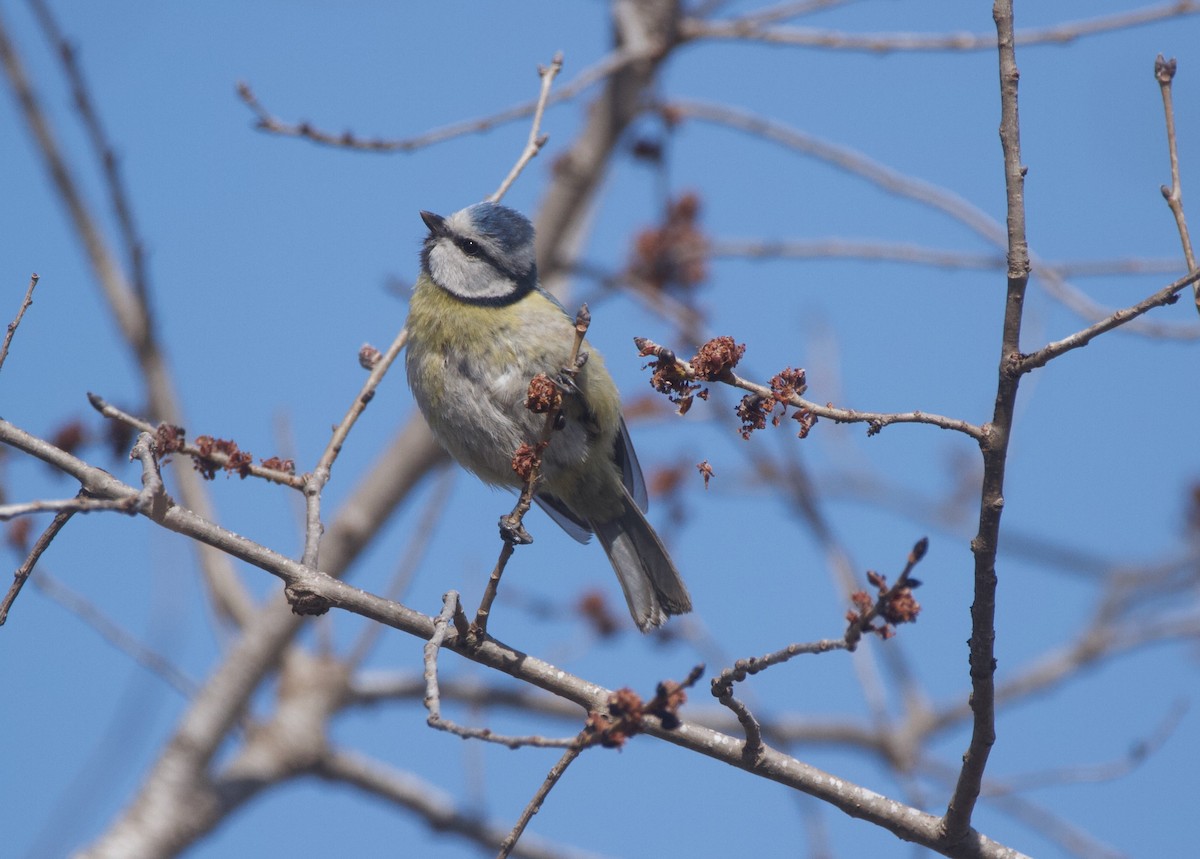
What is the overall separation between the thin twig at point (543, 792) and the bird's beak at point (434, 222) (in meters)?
3.06

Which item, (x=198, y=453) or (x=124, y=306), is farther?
(x=124, y=306)

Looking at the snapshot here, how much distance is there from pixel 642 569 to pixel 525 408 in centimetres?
78

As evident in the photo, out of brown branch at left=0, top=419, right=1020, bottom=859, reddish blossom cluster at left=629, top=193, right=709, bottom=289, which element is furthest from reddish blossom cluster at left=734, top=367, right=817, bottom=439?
reddish blossom cluster at left=629, top=193, right=709, bottom=289

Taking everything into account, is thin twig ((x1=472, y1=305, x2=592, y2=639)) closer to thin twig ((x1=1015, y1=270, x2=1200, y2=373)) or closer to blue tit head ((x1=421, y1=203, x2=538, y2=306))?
thin twig ((x1=1015, y1=270, x2=1200, y2=373))

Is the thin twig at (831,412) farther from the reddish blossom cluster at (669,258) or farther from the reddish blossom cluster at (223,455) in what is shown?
the reddish blossom cluster at (669,258)

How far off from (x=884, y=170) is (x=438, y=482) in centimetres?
308

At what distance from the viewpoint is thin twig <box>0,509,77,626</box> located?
7.82ft

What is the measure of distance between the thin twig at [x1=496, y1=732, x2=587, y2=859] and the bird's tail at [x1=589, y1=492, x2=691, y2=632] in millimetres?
1840

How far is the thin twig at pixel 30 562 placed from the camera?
2.38 metres

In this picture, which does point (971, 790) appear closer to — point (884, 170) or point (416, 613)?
point (416, 613)

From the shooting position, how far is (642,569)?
433 centimetres

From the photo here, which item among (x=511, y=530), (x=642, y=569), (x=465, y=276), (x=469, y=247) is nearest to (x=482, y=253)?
(x=469, y=247)

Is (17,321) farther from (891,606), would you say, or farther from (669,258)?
(669,258)

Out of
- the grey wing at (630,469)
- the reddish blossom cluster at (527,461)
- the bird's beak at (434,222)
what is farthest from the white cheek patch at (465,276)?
the reddish blossom cluster at (527,461)
